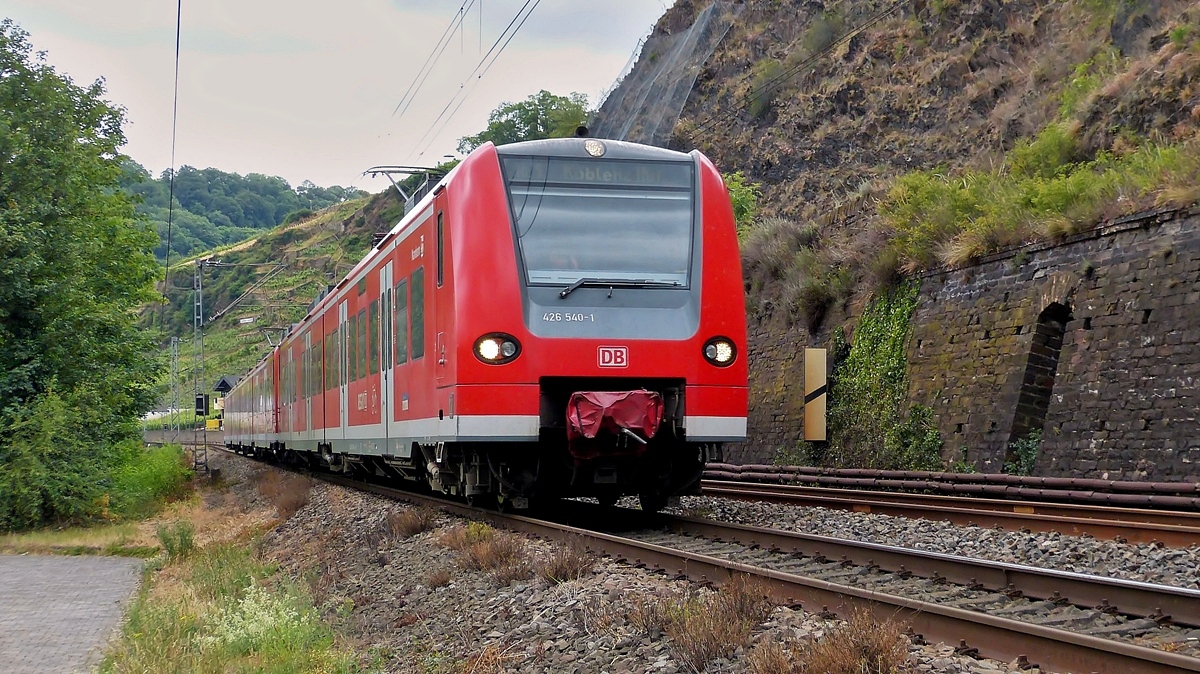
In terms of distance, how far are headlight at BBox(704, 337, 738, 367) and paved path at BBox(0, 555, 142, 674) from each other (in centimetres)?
533

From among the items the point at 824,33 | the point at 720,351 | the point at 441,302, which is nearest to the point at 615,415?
the point at 720,351

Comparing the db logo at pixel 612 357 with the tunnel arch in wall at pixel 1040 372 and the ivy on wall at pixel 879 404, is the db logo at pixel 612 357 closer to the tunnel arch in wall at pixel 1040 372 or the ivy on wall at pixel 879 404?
the tunnel arch in wall at pixel 1040 372

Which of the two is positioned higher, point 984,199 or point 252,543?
point 984,199

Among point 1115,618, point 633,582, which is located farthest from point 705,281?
point 1115,618

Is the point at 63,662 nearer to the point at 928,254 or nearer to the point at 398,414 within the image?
the point at 398,414

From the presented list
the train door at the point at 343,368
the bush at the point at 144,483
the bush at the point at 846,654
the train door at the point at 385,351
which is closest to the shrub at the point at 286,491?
the train door at the point at 343,368

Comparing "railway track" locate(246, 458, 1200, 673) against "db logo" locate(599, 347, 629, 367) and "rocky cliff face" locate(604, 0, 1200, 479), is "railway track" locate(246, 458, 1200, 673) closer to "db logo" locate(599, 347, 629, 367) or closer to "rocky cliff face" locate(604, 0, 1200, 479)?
"db logo" locate(599, 347, 629, 367)

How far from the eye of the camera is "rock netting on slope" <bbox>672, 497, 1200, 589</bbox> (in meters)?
7.77

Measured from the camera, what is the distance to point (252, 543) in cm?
1498

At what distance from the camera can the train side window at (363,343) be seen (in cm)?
1598

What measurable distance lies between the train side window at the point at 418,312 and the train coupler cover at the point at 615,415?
2373mm

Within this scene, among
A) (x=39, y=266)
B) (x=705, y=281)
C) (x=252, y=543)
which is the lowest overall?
(x=252, y=543)

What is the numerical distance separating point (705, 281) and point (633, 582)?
12.7 feet

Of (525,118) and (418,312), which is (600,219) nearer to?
(418,312)
